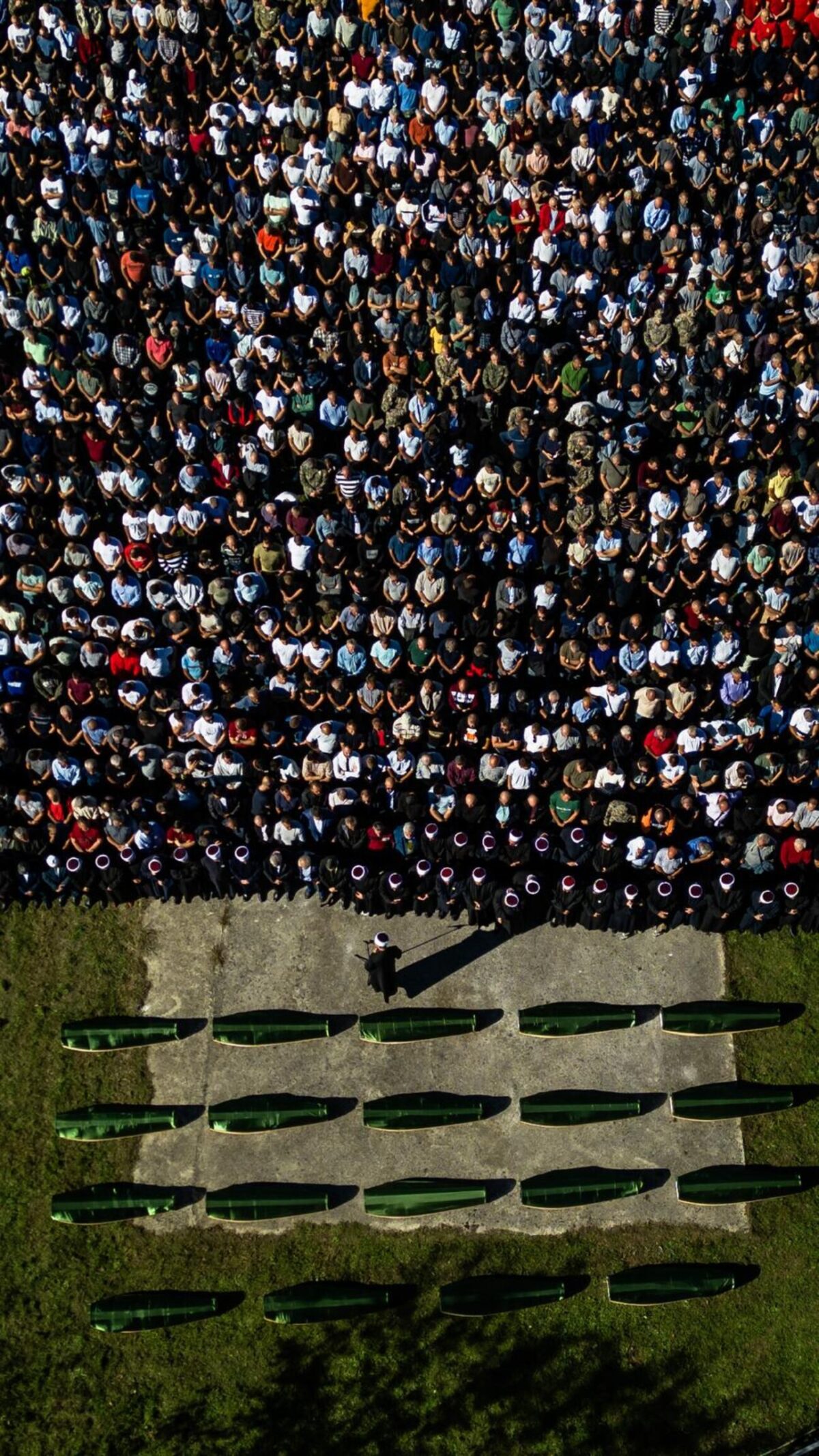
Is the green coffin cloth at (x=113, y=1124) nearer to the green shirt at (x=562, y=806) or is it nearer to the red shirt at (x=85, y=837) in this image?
the red shirt at (x=85, y=837)

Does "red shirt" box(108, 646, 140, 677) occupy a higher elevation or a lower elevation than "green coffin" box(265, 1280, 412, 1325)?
higher

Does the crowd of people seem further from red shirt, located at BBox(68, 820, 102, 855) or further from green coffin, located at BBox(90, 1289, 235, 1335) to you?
green coffin, located at BBox(90, 1289, 235, 1335)

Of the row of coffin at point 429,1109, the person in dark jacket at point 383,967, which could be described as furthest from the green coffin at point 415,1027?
the row of coffin at point 429,1109

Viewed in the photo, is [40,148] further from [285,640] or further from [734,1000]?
[734,1000]

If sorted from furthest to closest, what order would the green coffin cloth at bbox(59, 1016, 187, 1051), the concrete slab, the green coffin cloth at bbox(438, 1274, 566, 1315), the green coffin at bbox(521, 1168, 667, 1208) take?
the green coffin cloth at bbox(59, 1016, 187, 1051), the concrete slab, the green coffin at bbox(521, 1168, 667, 1208), the green coffin cloth at bbox(438, 1274, 566, 1315)

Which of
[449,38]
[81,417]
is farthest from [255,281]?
[449,38]

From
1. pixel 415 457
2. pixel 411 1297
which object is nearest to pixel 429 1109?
pixel 411 1297

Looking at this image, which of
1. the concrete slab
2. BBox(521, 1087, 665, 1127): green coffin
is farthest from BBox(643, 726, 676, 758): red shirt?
BBox(521, 1087, 665, 1127): green coffin

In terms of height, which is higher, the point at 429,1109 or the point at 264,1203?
the point at 429,1109

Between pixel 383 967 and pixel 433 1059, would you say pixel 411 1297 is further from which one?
pixel 383 967
